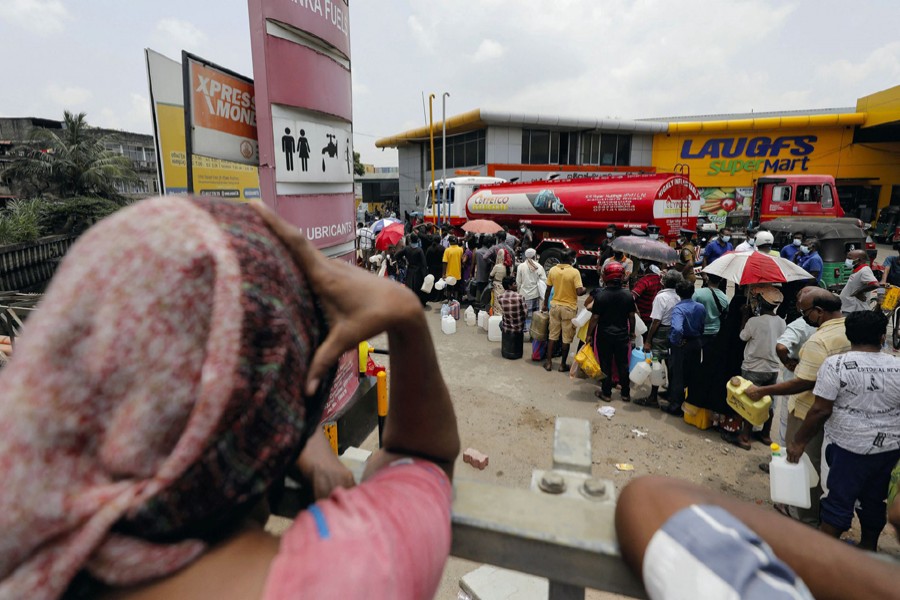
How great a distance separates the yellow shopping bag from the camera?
5480 mm

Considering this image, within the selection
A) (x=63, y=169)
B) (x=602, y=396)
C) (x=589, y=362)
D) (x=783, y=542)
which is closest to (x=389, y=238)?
(x=589, y=362)

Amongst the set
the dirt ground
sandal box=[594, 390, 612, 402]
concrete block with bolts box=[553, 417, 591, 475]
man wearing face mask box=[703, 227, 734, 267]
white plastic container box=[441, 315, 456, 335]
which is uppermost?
concrete block with bolts box=[553, 417, 591, 475]

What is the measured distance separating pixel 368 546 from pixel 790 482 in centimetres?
340

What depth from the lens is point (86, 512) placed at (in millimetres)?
525

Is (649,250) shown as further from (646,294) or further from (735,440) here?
(735,440)

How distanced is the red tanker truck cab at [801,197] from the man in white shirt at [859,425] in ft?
44.2

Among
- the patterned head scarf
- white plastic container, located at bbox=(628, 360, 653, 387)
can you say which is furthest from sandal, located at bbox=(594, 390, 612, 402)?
the patterned head scarf

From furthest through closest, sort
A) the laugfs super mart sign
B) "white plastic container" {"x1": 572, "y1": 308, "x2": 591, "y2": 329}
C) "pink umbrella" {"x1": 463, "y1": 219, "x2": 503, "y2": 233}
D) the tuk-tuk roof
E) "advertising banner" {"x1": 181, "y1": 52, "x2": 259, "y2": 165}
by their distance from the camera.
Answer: "pink umbrella" {"x1": 463, "y1": 219, "x2": 503, "y2": 233} → the tuk-tuk roof → "white plastic container" {"x1": 572, "y1": 308, "x2": 591, "y2": 329} → the laugfs super mart sign → "advertising banner" {"x1": 181, "y1": 52, "x2": 259, "y2": 165}

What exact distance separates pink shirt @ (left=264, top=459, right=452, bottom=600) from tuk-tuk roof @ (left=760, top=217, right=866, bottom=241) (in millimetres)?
12439

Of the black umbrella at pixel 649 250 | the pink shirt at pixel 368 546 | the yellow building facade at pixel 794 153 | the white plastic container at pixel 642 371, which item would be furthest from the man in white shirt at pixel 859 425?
the yellow building facade at pixel 794 153

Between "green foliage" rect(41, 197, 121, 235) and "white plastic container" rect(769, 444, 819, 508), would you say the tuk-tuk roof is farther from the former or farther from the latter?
"green foliage" rect(41, 197, 121, 235)

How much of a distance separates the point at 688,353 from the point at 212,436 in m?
5.01

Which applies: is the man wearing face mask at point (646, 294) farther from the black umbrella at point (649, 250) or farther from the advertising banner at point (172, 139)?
the advertising banner at point (172, 139)

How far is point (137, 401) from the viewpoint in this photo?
1.77 ft
